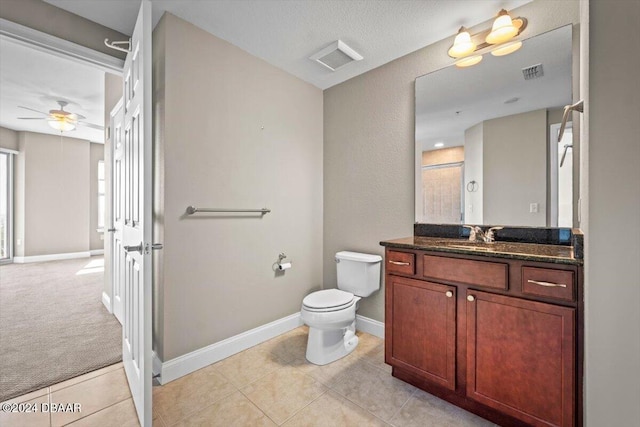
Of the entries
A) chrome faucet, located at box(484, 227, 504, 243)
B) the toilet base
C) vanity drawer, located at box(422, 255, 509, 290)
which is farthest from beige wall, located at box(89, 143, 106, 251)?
chrome faucet, located at box(484, 227, 504, 243)

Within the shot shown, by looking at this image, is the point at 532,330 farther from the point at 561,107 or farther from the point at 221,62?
the point at 221,62

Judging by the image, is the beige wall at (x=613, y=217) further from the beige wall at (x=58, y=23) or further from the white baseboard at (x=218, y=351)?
the beige wall at (x=58, y=23)

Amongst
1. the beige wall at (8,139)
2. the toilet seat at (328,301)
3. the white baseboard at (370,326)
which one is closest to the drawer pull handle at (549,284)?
the toilet seat at (328,301)

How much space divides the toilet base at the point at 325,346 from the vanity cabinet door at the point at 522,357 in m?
0.91

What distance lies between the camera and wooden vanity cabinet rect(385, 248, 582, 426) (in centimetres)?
121

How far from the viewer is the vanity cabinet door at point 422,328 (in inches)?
61.2

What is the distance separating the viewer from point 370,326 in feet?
8.26

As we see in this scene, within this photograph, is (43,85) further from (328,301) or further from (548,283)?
(548,283)

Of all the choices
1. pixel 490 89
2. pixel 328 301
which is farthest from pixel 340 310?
pixel 490 89

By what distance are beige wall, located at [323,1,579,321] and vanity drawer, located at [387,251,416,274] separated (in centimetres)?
58

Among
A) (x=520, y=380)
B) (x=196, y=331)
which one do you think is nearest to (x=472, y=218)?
(x=520, y=380)

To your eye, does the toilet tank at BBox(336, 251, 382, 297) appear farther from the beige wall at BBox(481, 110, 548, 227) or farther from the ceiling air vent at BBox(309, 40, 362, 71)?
the ceiling air vent at BBox(309, 40, 362, 71)

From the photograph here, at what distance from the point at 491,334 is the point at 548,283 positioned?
1.21ft

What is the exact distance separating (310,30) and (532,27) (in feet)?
4.64
